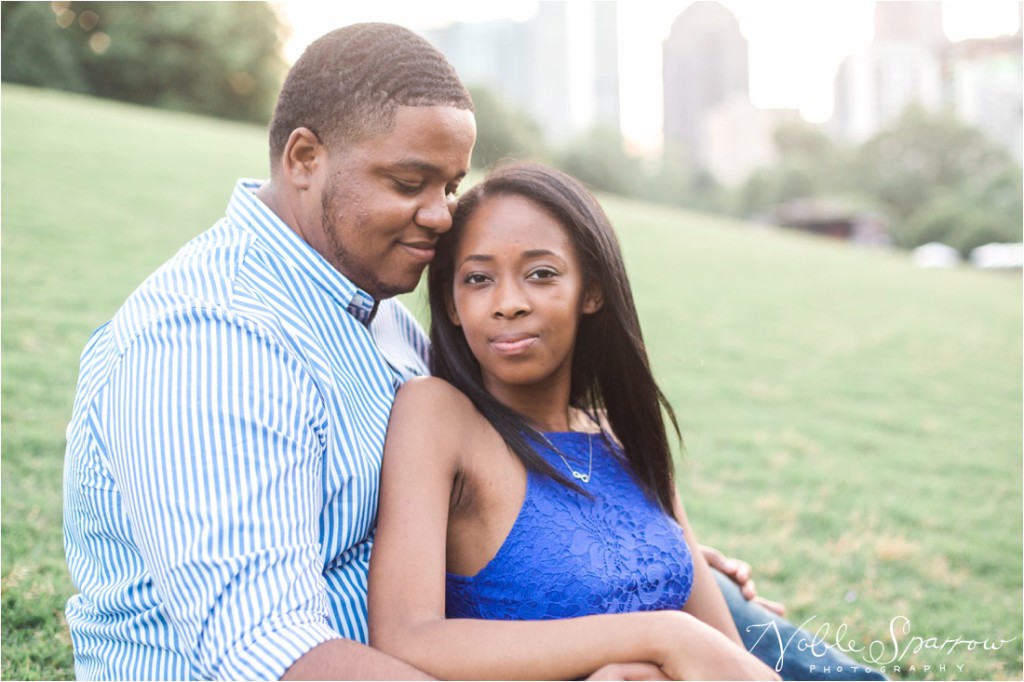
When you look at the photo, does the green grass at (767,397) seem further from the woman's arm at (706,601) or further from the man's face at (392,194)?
the man's face at (392,194)

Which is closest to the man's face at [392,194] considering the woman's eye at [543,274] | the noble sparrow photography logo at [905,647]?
the woman's eye at [543,274]

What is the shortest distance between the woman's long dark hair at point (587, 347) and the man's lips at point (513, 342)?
0.15 m

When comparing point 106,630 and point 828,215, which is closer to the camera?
point 106,630

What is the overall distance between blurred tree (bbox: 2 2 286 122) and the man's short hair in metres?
26.7

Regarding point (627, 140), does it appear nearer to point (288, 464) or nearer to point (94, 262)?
point (94, 262)

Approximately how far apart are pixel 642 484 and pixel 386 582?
1038mm

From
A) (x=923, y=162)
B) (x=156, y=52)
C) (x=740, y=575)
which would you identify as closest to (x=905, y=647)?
(x=740, y=575)

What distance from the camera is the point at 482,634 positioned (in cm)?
220

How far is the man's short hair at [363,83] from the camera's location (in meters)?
2.77

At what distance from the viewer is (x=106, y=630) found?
2.41m

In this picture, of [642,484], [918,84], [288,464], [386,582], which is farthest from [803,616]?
[918,84]

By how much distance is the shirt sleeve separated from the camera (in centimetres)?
195

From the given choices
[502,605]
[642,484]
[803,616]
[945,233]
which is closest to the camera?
[502,605]

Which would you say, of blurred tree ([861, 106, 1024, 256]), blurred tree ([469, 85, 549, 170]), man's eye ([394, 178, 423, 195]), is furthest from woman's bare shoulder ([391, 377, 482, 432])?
blurred tree ([861, 106, 1024, 256])
